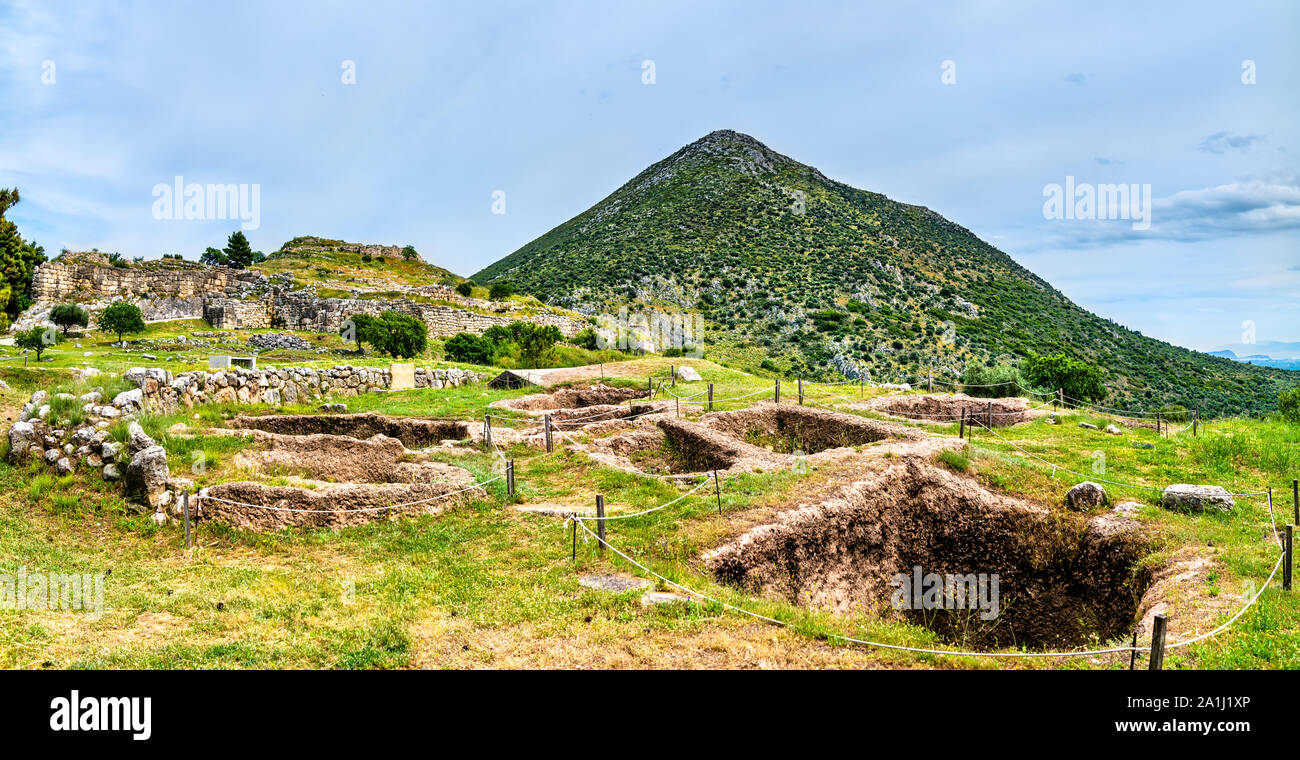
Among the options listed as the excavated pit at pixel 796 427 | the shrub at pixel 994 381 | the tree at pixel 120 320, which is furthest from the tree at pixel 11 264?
the shrub at pixel 994 381

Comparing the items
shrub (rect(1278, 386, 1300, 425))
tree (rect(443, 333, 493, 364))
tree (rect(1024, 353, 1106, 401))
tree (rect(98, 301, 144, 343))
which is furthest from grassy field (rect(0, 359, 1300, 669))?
tree (rect(98, 301, 144, 343))

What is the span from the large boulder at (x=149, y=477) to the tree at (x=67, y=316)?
3042 centimetres

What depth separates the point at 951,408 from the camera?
22.3m

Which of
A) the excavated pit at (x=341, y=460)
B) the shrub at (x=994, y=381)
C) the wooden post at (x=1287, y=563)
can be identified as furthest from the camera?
the shrub at (x=994, y=381)

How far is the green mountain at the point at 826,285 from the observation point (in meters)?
51.4

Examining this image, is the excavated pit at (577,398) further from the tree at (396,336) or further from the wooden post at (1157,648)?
the wooden post at (1157,648)

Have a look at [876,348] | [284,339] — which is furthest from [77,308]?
[876,348]

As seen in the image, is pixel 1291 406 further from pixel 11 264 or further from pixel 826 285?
pixel 11 264

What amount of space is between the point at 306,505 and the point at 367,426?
8.36m

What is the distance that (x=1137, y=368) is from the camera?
54.5 m

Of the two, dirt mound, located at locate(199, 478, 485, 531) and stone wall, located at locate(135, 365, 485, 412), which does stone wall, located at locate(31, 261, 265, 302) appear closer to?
stone wall, located at locate(135, 365, 485, 412)

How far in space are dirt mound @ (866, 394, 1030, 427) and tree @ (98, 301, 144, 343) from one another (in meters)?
34.7
